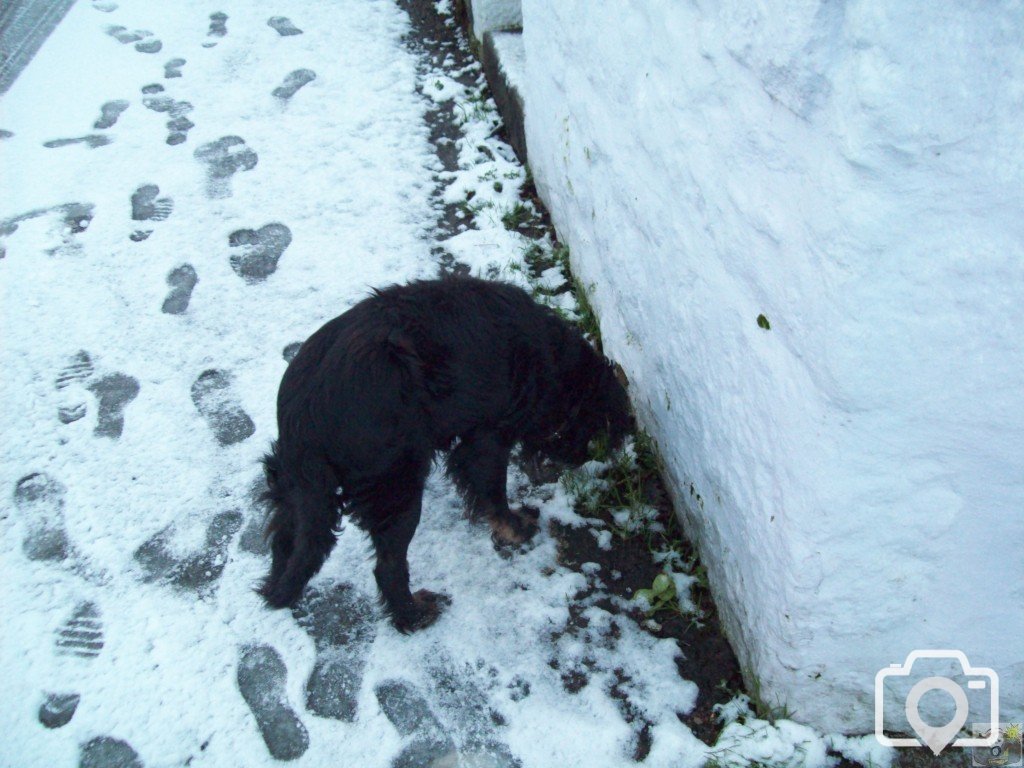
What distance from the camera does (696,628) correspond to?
2.47m

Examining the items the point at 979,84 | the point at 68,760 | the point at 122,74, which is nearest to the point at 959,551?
the point at 979,84

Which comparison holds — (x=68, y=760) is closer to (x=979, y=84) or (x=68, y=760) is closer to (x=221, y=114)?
(x=979, y=84)

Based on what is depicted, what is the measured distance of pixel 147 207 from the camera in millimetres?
4016

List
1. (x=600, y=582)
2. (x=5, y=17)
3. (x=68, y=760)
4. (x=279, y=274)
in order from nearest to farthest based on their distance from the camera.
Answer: (x=68, y=760) → (x=600, y=582) → (x=279, y=274) → (x=5, y=17)

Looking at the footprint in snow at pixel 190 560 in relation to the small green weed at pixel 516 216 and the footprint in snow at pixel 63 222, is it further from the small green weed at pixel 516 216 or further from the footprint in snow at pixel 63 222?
the small green weed at pixel 516 216

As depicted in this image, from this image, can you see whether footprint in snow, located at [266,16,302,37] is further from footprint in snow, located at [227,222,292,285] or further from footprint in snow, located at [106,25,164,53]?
footprint in snow, located at [227,222,292,285]

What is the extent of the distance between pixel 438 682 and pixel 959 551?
1516mm

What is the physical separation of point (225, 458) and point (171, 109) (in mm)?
2831

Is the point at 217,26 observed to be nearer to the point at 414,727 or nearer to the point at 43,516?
the point at 43,516

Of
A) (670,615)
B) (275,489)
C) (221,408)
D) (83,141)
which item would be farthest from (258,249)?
(670,615)

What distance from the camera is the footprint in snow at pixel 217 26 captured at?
526 centimetres

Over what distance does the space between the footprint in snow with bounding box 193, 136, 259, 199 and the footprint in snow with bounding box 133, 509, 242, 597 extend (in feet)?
6.97

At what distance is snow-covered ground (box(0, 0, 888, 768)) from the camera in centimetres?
Result: 225

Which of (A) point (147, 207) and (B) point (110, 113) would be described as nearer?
(A) point (147, 207)
